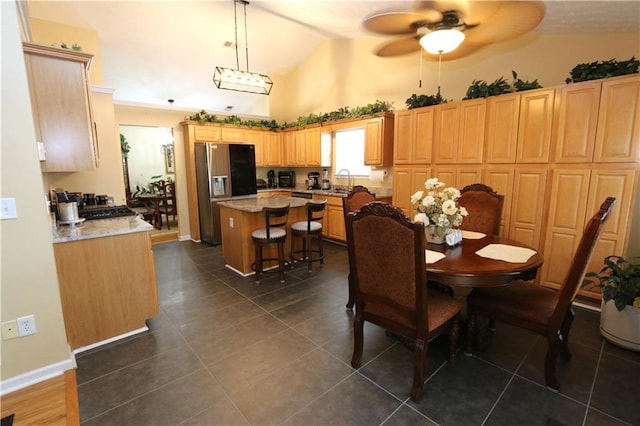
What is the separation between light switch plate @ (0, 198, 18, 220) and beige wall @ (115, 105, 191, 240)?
3.65 meters

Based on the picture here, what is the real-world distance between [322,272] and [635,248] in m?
3.31

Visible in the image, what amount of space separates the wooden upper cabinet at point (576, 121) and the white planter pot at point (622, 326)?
139cm

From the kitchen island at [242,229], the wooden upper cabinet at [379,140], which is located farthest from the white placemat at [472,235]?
the wooden upper cabinet at [379,140]

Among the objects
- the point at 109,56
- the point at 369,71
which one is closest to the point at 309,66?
the point at 369,71

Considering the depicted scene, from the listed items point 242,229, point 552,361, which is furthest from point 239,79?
point 552,361

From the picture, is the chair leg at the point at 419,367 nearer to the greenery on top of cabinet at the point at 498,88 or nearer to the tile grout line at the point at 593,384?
the tile grout line at the point at 593,384

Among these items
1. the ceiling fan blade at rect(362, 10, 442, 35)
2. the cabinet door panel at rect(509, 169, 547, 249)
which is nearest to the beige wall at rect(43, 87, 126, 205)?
the ceiling fan blade at rect(362, 10, 442, 35)

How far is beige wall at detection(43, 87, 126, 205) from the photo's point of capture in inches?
148

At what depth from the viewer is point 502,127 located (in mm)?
3340

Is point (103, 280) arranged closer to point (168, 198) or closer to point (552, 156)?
point (552, 156)

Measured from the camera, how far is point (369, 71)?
5359 millimetres

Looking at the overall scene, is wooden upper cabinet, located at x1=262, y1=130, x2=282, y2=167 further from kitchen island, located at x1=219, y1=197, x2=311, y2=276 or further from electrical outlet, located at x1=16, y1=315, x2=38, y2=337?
electrical outlet, located at x1=16, y1=315, x2=38, y2=337

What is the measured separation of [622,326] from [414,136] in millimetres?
2905

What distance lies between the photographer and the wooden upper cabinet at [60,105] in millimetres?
2303
